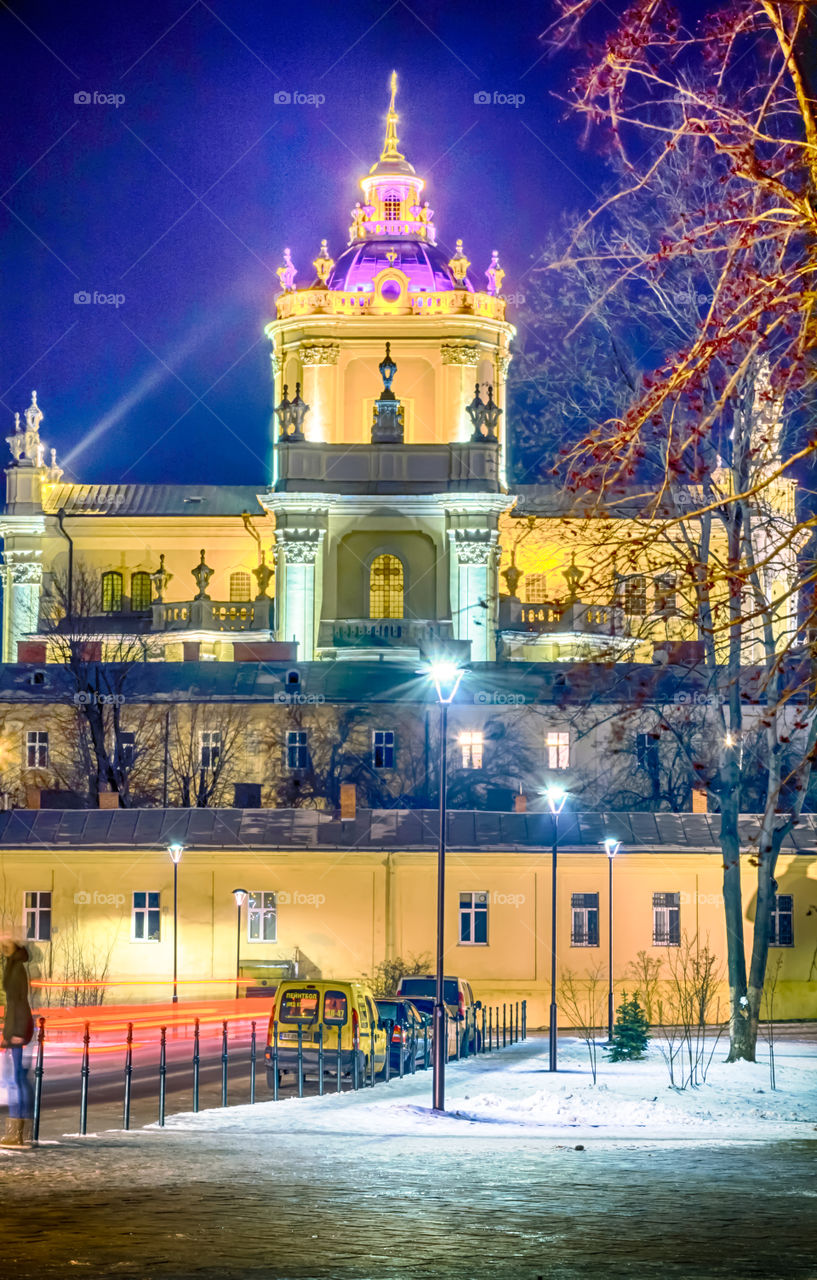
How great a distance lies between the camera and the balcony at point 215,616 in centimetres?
7981

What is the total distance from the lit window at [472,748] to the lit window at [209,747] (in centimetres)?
844

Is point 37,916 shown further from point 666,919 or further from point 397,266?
point 397,266

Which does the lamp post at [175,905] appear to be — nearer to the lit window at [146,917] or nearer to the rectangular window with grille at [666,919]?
the lit window at [146,917]

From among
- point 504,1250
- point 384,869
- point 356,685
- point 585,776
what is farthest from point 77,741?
point 504,1250

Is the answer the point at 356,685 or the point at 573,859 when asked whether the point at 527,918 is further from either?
the point at 356,685

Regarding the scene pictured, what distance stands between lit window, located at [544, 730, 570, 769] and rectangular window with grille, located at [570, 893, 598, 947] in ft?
57.7

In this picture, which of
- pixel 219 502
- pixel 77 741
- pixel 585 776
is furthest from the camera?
pixel 219 502

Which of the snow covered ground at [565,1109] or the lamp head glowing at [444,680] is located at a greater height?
the lamp head glowing at [444,680]

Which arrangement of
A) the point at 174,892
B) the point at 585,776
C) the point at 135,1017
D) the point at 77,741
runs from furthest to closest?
1. the point at 77,741
2. the point at 585,776
3. the point at 174,892
4. the point at 135,1017

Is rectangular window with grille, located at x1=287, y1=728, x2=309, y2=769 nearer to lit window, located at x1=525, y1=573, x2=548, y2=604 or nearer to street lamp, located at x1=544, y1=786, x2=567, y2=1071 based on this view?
lit window, located at x1=525, y1=573, x2=548, y2=604


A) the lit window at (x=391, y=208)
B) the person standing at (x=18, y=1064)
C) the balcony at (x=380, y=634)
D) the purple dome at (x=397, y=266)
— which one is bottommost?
the person standing at (x=18, y=1064)

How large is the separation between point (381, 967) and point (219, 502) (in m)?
44.4

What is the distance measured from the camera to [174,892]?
48.5 meters

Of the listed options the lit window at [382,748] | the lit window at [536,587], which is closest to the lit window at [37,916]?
the lit window at [382,748]
